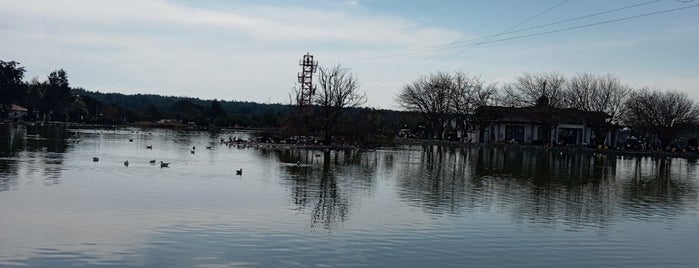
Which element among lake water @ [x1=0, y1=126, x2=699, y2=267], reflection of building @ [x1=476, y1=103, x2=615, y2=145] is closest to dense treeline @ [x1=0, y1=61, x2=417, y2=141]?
reflection of building @ [x1=476, y1=103, x2=615, y2=145]

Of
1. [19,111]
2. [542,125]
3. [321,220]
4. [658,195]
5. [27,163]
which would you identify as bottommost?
[321,220]

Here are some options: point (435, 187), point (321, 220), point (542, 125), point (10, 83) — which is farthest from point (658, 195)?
point (10, 83)

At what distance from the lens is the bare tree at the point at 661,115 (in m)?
78.6

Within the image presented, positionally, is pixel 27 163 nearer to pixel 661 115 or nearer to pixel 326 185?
pixel 326 185

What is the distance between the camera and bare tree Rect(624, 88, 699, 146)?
258 feet

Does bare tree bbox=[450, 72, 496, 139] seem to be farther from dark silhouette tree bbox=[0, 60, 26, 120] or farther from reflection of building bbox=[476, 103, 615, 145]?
dark silhouette tree bbox=[0, 60, 26, 120]

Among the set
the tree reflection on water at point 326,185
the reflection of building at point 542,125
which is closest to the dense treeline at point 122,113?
the reflection of building at point 542,125

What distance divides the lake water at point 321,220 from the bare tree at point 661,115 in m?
55.6

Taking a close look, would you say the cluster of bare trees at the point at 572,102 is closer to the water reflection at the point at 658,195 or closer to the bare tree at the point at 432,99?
the bare tree at the point at 432,99

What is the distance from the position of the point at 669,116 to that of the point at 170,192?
73.7 meters

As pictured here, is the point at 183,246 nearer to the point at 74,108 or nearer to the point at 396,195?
the point at 396,195

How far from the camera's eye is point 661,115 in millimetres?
80438

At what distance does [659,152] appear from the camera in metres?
69.1

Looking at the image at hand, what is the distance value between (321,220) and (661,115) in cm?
7532
